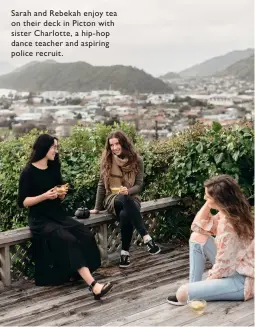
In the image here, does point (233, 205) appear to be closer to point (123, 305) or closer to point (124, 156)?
point (123, 305)

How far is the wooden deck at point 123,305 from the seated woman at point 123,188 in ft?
0.87

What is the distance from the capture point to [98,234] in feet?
16.4

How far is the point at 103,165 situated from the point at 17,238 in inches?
42.8

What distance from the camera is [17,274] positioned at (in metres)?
4.69

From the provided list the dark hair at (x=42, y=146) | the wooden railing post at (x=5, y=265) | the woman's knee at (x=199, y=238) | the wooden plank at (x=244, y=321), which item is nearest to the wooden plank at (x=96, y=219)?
the wooden railing post at (x=5, y=265)

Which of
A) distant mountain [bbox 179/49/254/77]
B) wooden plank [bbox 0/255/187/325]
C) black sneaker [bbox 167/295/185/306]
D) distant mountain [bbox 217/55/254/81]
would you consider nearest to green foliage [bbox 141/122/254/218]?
wooden plank [bbox 0/255/187/325]

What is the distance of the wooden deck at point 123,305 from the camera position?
3.24m

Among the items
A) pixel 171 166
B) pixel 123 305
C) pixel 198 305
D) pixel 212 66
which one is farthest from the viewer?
pixel 212 66

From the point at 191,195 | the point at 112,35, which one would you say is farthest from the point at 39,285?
the point at 112,35

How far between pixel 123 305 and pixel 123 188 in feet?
4.37

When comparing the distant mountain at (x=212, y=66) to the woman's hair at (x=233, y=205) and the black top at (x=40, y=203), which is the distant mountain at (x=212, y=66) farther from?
the woman's hair at (x=233, y=205)

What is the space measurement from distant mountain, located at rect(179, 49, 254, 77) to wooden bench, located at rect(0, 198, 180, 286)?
67.6 ft

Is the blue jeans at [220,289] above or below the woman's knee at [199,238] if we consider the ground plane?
below

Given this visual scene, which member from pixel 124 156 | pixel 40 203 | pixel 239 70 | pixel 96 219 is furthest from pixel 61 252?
pixel 239 70
